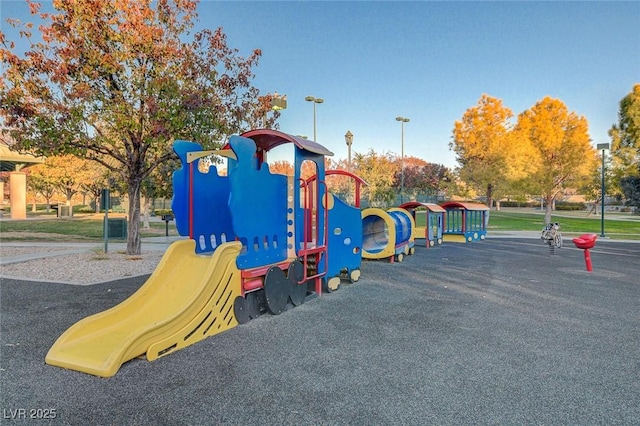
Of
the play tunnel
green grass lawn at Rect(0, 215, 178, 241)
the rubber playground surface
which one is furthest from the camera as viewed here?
green grass lawn at Rect(0, 215, 178, 241)

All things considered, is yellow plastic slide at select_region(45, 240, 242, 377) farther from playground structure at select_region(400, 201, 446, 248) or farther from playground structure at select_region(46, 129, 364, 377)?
playground structure at select_region(400, 201, 446, 248)

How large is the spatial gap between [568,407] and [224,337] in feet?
12.0

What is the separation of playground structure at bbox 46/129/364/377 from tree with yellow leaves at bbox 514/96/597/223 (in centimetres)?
2591

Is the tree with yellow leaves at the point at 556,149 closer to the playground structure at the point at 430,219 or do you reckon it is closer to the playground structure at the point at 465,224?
the playground structure at the point at 465,224

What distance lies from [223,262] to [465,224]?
602 inches

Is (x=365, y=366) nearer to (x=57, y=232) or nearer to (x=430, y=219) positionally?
(x=430, y=219)

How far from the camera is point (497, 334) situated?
5414mm

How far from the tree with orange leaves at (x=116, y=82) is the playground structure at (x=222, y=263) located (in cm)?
431

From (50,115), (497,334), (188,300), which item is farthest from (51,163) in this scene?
(497,334)

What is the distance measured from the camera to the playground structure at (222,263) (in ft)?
14.9

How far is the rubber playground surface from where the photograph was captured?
11.0 feet

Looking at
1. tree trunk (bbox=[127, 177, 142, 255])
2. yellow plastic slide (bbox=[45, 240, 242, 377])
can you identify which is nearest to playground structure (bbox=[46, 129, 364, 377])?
yellow plastic slide (bbox=[45, 240, 242, 377])

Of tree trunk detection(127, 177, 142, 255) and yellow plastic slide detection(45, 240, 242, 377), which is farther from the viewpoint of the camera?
tree trunk detection(127, 177, 142, 255)

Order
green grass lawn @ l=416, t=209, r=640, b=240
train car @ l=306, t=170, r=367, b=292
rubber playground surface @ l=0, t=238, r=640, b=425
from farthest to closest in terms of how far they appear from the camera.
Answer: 1. green grass lawn @ l=416, t=209, r=640, b=240
2. train car @ l=306, t=170, r=367, b=292
3. rubber playground surface @ l=0, t=238, r=640, b=425
